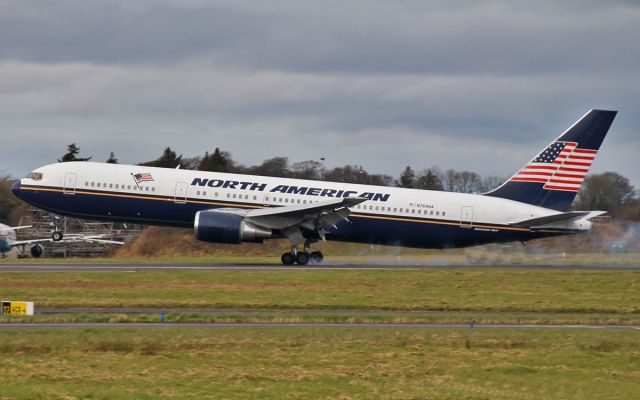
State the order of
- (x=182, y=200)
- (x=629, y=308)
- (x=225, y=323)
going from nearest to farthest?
1. (x=225, y=323)
2. (x=629, y=308)
3. (x=182, y=200)

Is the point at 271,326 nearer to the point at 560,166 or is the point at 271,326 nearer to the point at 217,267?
the point at 217,267

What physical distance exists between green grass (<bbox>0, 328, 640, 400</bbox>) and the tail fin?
2660 cm

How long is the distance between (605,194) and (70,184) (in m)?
56.1

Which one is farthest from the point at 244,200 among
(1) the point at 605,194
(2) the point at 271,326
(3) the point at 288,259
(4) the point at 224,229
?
(1) the point at 605,194

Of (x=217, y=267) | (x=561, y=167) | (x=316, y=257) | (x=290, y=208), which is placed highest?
(x=561, y=167)

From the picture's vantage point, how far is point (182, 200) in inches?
1818

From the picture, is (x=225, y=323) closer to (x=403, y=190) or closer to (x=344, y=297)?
(x=344, y=297)

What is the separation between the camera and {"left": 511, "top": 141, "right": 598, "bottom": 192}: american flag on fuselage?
49594 mm

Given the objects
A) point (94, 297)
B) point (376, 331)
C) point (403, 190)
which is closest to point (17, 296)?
point (94, 297)

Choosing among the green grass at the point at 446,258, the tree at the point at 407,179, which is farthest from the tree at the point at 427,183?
the green grass at the point at 446,258

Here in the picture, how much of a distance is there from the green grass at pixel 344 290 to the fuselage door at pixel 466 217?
4.91 metres

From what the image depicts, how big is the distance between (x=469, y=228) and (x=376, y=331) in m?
25.2

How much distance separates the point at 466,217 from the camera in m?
47.7

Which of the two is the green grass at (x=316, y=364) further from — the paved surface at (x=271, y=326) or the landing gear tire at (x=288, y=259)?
the landing gear tire at (x=288, y=259)
